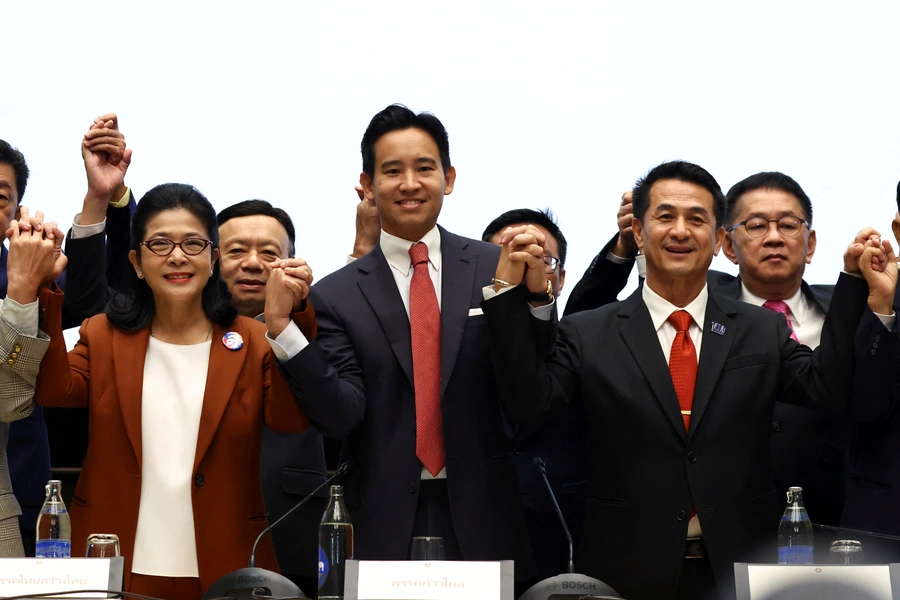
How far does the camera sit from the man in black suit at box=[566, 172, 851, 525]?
272 centimetres

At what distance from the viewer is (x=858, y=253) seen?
2252 millimetres

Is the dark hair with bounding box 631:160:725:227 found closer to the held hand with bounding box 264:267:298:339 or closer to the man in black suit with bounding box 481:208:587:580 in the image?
the man in black suit with bounding box 481:208:587:580

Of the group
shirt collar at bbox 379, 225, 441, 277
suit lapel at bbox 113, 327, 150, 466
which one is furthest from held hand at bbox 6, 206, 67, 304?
shirt collar at bbox 379, 225, 441, 277

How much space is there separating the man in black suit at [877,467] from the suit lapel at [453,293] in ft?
2.75

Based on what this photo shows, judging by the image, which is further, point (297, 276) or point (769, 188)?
point (769, 188)

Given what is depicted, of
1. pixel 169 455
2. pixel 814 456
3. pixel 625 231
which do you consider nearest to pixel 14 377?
pixel 169 455

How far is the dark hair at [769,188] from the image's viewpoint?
3.02m

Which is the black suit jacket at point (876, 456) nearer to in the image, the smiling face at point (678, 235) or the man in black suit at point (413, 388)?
the smiling face at point (678, 235)

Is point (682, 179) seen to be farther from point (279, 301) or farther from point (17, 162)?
point (17, 162)

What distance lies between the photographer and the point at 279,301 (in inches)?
88.3

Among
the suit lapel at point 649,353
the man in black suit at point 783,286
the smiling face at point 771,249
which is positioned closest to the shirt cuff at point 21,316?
the suit lapel at point 649,353

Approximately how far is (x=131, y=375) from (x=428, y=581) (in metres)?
0.94

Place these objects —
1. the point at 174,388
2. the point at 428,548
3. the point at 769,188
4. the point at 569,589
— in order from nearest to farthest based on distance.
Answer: the point at 569,589 < the point at 428,548 < the point at 174,388 < the point at 769,188

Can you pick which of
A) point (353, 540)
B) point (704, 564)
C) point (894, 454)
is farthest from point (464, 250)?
point (894, 454)
